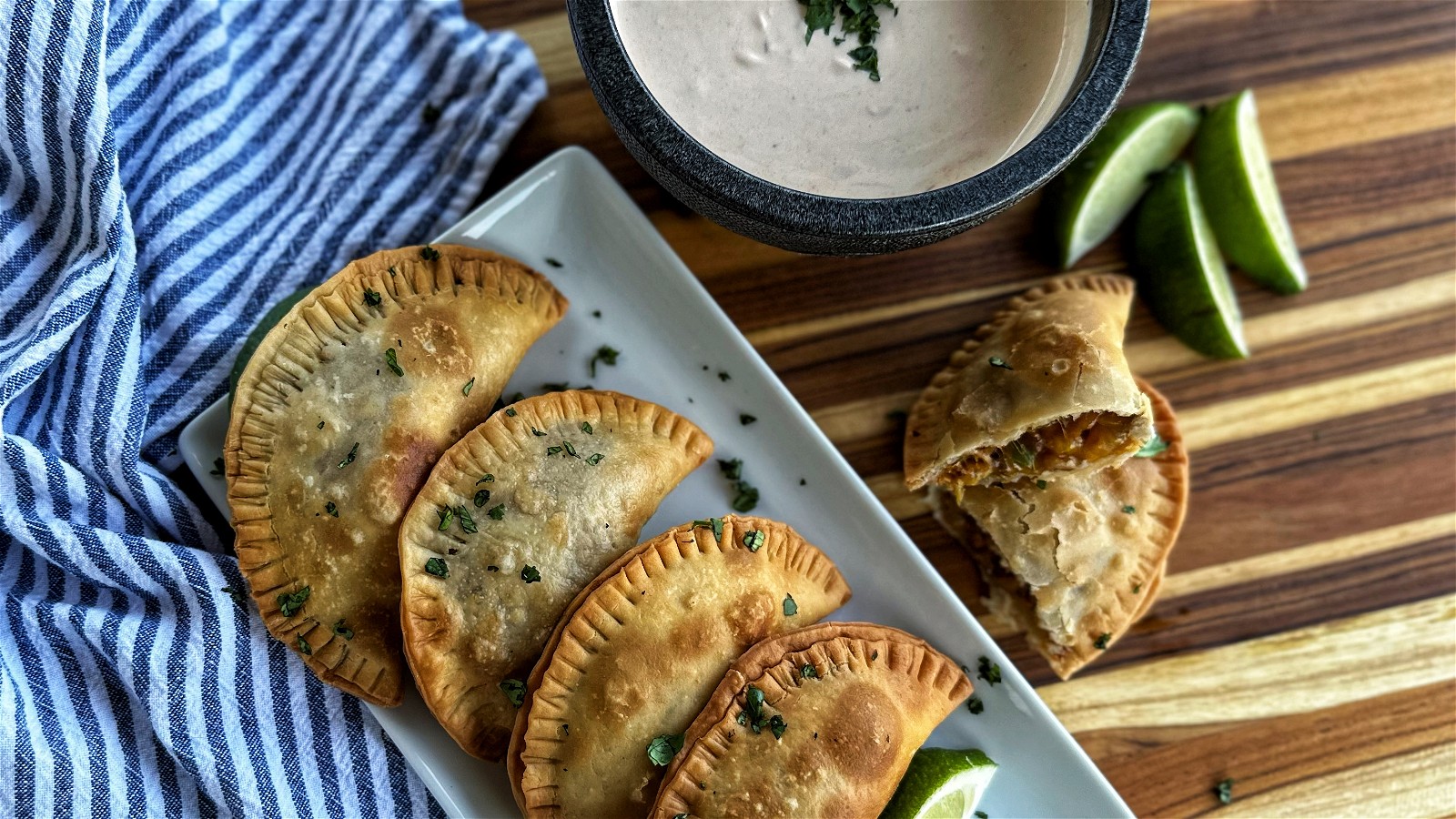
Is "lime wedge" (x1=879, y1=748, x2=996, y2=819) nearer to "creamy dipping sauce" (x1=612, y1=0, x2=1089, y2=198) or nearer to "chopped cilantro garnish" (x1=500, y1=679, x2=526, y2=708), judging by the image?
"chopped cilantro garnish" (x1=500, y1=679, x2=526, y2=708)

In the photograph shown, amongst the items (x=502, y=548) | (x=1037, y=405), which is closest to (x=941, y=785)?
(x=1037, y=405)

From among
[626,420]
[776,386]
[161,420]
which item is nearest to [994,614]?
[776,386]

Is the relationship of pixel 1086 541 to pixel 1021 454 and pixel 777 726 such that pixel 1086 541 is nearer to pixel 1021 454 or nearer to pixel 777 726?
A: pixel 1021 454

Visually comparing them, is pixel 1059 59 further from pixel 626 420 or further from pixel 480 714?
pixel 480 714

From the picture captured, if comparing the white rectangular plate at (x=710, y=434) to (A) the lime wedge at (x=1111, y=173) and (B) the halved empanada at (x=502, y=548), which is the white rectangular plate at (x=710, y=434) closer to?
(B) the halved empanada at (x=502, y=548)

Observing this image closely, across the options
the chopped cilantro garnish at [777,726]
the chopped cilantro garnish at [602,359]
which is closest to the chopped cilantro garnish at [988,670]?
the chopped cilantro garnish at [777,726]

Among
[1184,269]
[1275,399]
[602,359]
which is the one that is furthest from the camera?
[1275,399]
